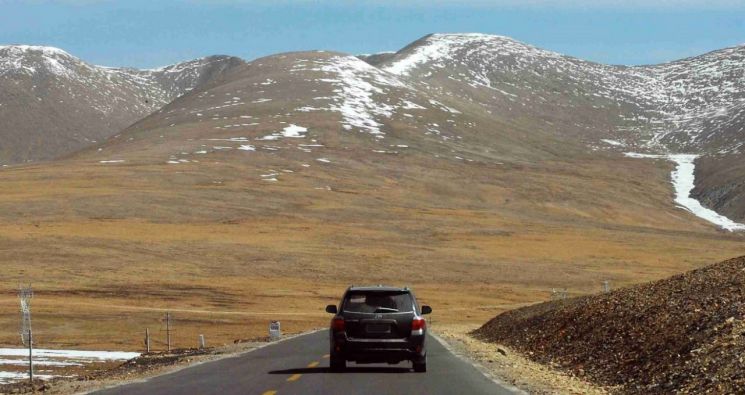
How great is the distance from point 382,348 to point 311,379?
1.73m

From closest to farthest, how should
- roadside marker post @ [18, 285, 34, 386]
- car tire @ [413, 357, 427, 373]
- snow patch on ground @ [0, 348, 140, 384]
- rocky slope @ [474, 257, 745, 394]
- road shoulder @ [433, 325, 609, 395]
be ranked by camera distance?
rocky slope @ [474, 257, 745, 394] → road shoulder @ [433, 325, 609, 395] → car tire @ [413, 357, 427, 373] → roadside marker post @ [18, 285, 34, 386] → snow patch on ground @ [0, 348, 140, 384]

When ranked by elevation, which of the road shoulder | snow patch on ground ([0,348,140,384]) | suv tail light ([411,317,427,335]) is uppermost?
suv tail light ([411,317,427,335])

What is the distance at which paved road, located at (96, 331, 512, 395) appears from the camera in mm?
19812

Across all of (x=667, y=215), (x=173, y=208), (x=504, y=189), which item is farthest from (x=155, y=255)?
(x=667, y=215)

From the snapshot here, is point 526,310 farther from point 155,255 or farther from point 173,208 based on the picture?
point 173,208

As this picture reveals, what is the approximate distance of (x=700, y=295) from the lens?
2377cm

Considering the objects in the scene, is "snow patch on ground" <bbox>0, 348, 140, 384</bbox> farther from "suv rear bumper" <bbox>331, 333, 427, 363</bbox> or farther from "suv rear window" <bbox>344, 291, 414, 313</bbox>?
"suv rear window" <bbox>344, 291, 414, 313</bbox>

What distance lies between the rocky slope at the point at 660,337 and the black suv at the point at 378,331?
357 cm

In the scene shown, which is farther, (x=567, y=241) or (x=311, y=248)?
(x=567, y=241)

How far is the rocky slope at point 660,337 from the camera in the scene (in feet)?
59.8

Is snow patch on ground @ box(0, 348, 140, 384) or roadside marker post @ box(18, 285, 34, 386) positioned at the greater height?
roadside marker post @ box(18, 285, 34, 386)

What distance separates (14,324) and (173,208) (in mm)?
69527

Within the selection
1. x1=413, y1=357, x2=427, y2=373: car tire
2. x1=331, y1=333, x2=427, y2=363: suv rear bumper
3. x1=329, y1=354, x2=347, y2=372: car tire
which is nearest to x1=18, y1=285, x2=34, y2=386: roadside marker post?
x1=329, y1=354, x2=347, y2=372: car tire

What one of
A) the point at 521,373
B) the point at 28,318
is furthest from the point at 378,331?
the point at 28,318
